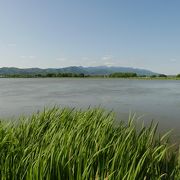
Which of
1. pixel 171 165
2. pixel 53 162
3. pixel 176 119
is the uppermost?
pixel 53 162

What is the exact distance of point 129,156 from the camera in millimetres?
3707

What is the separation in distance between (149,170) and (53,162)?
4.36ft

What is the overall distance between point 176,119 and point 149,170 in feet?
38.8

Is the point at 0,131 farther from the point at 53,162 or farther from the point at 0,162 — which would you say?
the point at 53,162

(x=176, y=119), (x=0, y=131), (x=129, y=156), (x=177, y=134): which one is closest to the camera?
(x=129, y=156)

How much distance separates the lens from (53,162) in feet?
11.3

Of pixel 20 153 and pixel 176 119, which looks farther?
pixel 176 119

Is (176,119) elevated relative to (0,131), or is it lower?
lower

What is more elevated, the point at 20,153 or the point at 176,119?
the point at 20,153

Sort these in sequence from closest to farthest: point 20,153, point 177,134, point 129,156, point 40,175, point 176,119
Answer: point 40,175 → point 129,156 → point 20,153 → point 177,134 → point 176,119

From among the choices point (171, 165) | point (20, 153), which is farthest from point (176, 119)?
point (20, 153)

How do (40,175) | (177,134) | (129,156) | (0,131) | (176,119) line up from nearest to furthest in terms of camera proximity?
(40,175) → (129,156) → (0,131) → (177,134) → (176,119)

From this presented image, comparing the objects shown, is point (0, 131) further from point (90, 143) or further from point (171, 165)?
point (171, 165)

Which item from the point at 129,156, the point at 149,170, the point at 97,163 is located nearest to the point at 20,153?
the point at 97,163
